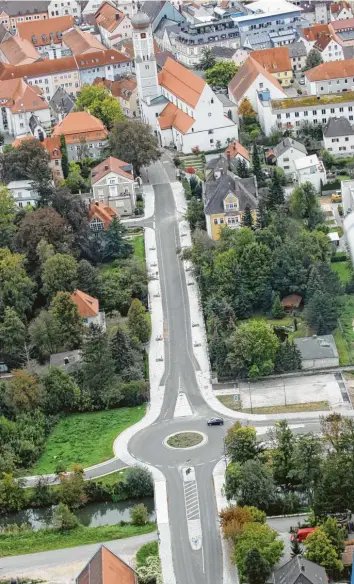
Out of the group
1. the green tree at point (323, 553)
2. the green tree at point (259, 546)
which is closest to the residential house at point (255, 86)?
the green tree at point (259, 546)

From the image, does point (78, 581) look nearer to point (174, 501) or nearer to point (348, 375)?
point (174, 501)

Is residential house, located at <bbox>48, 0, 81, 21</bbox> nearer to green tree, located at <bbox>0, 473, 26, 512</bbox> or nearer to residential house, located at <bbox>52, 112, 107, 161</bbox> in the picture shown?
residential house, located at <bbox>52, 112, 107, 161</bbox>

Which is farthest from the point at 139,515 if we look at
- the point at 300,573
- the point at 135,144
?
the point at 135,144

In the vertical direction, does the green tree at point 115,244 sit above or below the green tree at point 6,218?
below

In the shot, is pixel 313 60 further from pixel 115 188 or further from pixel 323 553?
pixel 323 553

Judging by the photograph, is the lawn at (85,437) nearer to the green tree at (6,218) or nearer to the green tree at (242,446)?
the green tree at (242,446)

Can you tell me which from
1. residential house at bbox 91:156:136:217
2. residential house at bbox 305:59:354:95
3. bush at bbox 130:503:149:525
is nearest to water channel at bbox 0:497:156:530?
bush at bbox 130:503:149:525
